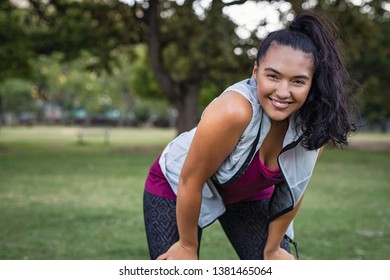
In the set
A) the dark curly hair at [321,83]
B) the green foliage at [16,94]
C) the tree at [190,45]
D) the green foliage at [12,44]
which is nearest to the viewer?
the dark curly hair at [321,83]

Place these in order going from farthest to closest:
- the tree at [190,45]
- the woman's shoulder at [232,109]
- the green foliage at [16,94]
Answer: the green foliage at [16,94] < the tree at [190,45] < the woman's shoulder at [232,109]

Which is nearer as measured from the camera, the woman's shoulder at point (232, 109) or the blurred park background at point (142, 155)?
the woman's shoulder at point (232, 109)

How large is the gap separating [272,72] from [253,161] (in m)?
0.39

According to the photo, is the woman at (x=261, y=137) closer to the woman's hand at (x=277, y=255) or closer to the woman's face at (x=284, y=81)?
the woman's face at (x=284, y=81)

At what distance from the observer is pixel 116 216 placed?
8.21 m

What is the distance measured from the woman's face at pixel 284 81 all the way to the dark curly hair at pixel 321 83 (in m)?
0.04

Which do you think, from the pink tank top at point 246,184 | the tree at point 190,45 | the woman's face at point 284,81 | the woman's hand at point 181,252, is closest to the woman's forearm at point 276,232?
the pink tank top at point 246,184

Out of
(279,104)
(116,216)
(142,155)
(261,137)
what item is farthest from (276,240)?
(142,155)

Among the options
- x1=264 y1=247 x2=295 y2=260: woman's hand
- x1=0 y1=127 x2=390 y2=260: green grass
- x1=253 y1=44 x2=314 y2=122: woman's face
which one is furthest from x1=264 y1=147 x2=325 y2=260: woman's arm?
x1=0 y1=127 x2=390 y2=260: green grass

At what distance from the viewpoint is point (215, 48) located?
18.9 meters

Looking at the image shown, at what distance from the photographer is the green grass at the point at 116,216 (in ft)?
20.2

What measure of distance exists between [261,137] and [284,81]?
0.80 ft

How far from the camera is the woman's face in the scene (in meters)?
2.37
